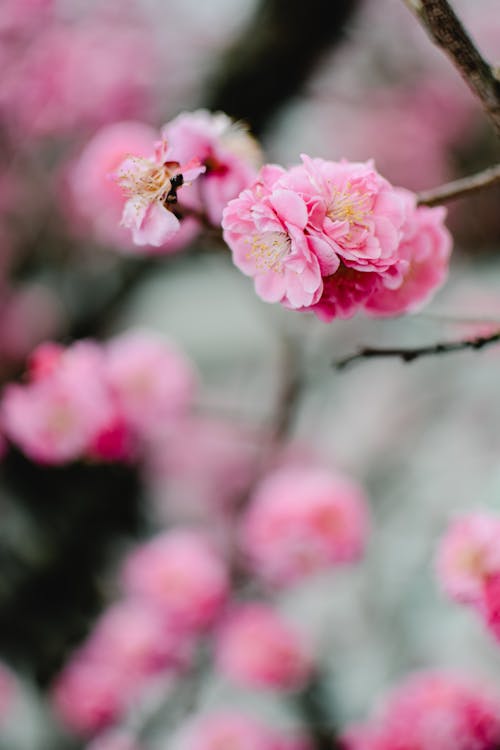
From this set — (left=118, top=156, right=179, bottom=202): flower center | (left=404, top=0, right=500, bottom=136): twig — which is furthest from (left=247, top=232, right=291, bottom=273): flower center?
(left=404, top=0, right=500, bottom=136): twig

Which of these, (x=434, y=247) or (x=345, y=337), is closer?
(x=434, y=247)

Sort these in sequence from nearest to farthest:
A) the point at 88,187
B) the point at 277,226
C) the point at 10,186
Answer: the point at 277,226
the point at 88,187
the point at 10,186

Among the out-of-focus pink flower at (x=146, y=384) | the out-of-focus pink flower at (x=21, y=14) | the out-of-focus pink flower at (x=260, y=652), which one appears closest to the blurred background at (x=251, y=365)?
the out-of-focus pink flower at (x=21, y=14)

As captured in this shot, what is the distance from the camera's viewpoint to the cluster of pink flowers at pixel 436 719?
100 cm

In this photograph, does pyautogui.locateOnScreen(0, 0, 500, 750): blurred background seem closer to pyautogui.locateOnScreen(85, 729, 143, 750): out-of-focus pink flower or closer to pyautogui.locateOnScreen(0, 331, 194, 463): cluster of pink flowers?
pyautogui.locateOnScreen(85, 729, 143, 750): out-of-focus pink flower

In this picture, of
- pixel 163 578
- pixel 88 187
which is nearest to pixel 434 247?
pixel 88 187

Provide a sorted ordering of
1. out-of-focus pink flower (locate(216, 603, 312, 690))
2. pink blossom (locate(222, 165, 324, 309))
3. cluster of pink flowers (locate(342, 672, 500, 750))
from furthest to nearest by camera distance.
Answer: out-of-focus pink flower (locate(216, 603, 312, 690)), cluster of pink flowers (locate(342, 672, 500, 750)), pink blossom (locate(222, 165, 324, 309))

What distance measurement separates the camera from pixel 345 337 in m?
2.70

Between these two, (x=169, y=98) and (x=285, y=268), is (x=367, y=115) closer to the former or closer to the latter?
(x=169, y=98)

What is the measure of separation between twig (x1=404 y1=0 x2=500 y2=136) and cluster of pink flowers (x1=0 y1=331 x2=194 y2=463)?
2.90 feet

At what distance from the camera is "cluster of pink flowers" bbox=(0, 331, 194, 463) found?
1.28m

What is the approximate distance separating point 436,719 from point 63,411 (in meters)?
0.79

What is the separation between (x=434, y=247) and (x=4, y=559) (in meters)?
1.83

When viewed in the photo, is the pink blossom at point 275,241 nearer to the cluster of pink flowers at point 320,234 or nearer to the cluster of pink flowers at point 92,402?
the cluster of pink flowers at point 320,234
